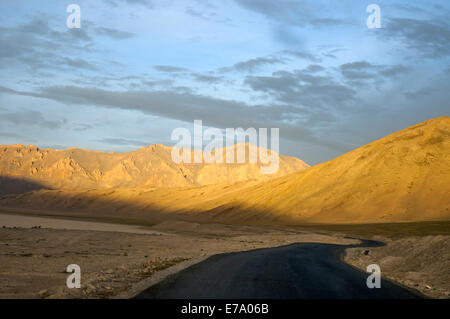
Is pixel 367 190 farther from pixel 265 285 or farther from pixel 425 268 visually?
pixel 265 285

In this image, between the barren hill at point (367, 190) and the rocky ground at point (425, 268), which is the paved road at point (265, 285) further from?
the barren hill at point (367, 190)

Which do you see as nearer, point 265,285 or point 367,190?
point 265,285

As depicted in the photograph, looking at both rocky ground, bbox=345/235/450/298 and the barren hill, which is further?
the barren hill

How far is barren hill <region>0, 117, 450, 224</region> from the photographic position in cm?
9856

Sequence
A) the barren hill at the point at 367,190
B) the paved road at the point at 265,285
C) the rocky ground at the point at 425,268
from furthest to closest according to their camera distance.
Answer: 1. the barren hill at the point at 367,190
2. the rocky ground at the point at 425,268
3. the paved road at the point at 265,285

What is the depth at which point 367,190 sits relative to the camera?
109 m

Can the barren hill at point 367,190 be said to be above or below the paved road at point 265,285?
above

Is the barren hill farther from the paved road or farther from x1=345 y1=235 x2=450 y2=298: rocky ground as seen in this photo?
the paved road

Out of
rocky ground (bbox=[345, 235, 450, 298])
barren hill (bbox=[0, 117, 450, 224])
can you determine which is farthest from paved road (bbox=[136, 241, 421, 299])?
barren hill (bbox=[0, 117, 450, 224])

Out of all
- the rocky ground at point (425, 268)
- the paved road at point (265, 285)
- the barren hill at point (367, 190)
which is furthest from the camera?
the barren hill at point (367, 190)

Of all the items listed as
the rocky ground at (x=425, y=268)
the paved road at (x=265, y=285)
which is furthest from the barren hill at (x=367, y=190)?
the paved road at (x=265, y=285)

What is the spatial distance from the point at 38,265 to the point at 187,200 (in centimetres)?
15374

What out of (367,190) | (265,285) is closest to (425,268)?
(265,285)

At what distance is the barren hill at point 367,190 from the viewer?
98562 millimetres
